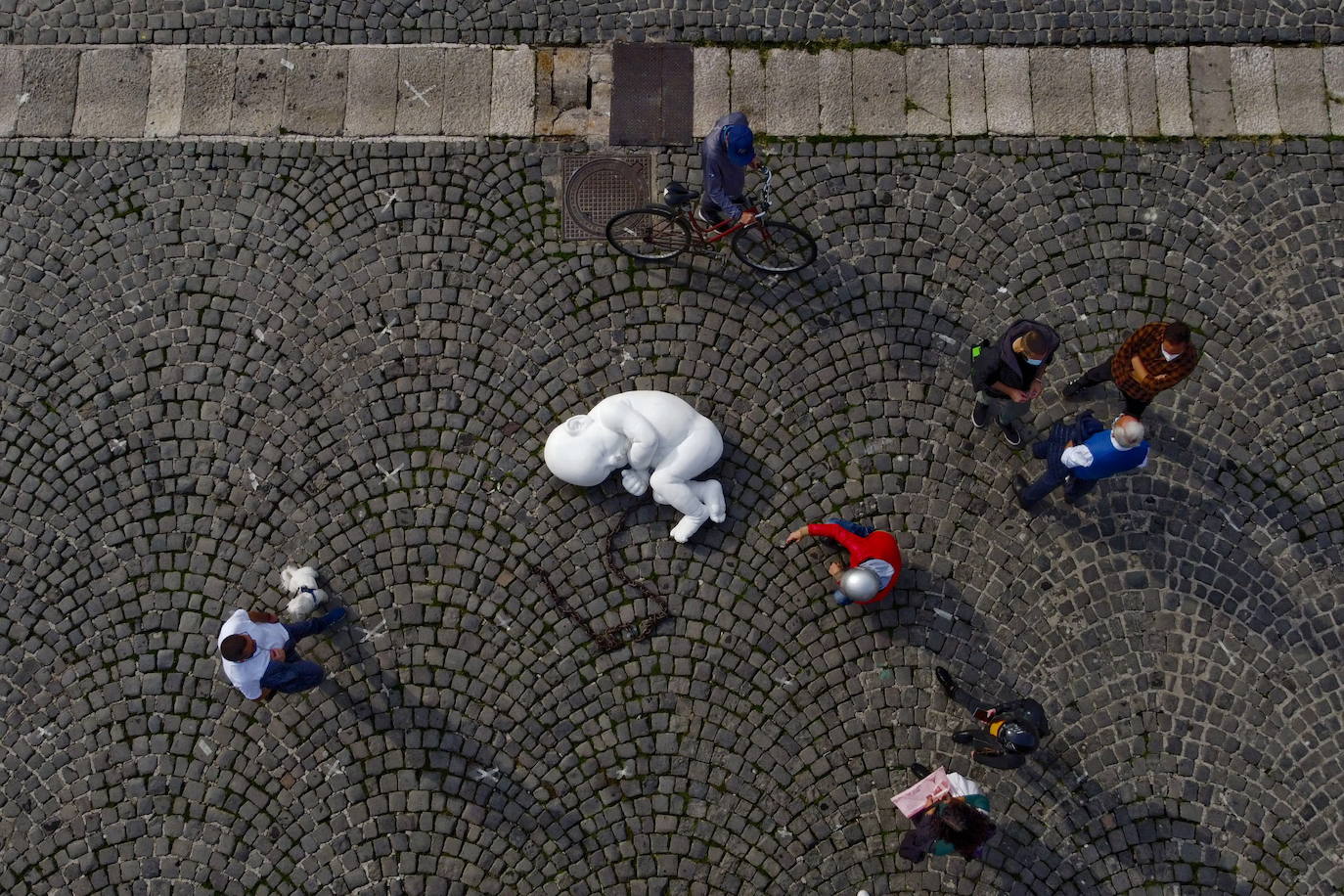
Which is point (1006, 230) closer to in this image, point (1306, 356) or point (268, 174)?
point (1306, 356)

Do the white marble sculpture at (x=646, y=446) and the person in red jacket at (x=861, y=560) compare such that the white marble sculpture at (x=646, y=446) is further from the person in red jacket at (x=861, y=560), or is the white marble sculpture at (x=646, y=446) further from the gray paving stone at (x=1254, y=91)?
the gray paving stone at (x=1254, y=91)

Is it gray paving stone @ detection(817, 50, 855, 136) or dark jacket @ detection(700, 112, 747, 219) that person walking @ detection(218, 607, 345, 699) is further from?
gray paving stone @ detection(817, 50, 855, 136)

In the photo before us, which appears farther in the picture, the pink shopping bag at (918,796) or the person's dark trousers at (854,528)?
the person's dark trousers at (854,528)

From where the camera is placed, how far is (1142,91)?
30.8 feet

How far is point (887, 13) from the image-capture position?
9.52 metres

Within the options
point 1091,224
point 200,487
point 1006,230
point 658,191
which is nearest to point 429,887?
point 200,487

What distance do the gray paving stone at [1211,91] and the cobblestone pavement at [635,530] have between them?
254 mm

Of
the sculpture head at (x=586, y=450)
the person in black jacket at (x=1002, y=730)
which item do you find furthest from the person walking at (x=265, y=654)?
the person in black jacket at (x=1002, y=730)

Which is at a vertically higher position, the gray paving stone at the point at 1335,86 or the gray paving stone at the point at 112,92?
the gray paving stone at the point at 1335,86

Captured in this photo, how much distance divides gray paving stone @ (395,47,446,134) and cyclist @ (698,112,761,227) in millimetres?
2177

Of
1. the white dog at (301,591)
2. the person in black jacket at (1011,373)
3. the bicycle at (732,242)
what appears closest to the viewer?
the person in black jacket at (1011,373)

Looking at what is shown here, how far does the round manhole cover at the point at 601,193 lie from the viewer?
360 inches

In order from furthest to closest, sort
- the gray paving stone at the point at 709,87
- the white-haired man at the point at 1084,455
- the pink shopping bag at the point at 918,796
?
the gray paving stone at the point at 709,87 < the pink shopping bag at the point at 918,796 < the white-haired man at the point at 1084,455

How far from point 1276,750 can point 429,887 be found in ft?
23.1
